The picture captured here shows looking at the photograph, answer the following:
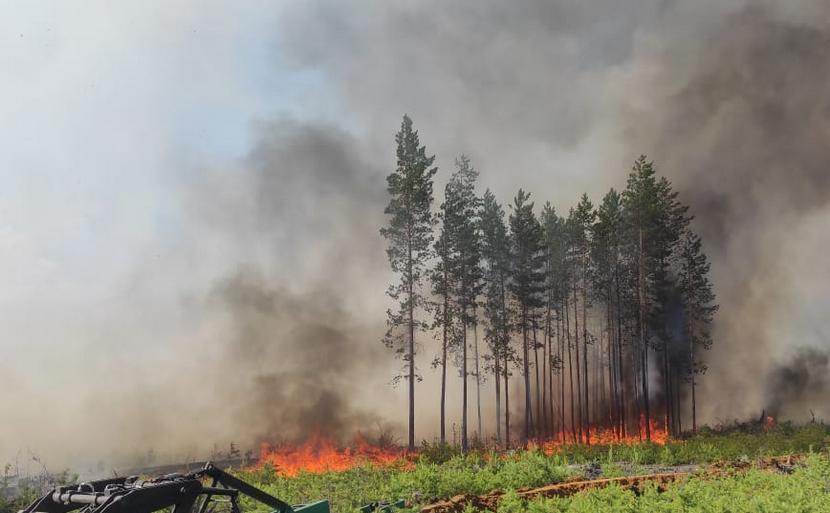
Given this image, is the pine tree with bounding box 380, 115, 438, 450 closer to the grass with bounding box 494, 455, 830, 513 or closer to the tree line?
the tree line

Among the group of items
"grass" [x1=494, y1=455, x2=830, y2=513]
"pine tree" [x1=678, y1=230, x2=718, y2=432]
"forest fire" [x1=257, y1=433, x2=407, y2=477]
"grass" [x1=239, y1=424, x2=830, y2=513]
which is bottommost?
"forest fire" [x1=257, y1=433, x2=407, y2=477]

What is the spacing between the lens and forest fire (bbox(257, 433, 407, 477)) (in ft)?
85.3

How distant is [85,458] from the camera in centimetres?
2983

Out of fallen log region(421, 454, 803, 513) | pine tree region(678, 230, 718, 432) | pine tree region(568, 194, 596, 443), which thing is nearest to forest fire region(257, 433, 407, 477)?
fallen log region(421, 454, 803, 513)

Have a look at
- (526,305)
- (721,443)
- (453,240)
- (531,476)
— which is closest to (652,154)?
(526,305)

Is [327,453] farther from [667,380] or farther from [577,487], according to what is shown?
[667,380]

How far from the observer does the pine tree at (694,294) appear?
3931 centimetres

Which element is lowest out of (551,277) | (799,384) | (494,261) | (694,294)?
(799,384)

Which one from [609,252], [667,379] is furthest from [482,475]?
[667,379]

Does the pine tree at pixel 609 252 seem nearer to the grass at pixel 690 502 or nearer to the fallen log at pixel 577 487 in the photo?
the fallen log at pixel 577 487

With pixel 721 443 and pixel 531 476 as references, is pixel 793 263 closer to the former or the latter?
pixel 721 443

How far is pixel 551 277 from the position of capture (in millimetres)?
39844

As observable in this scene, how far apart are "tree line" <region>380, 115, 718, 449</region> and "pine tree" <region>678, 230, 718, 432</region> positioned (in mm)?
77

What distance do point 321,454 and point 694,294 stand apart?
1063 inches
